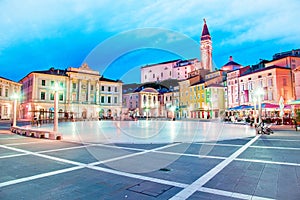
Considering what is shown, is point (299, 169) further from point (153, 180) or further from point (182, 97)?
point (182, 97)

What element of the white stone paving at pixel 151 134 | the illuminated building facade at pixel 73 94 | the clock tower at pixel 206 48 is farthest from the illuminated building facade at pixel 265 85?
the illuminated building facade at pixel 73 94

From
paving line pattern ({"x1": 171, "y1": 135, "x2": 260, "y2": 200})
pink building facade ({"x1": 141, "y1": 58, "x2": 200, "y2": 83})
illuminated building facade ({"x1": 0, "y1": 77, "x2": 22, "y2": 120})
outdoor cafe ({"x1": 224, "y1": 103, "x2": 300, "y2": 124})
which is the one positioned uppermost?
pink building facade ({"x1": 141, "y1": 58, "x2": 200, "y2": 83})

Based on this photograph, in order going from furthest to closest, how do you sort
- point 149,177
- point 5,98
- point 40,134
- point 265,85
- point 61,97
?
point 61,97, point 5,98, point 265,85, point 40,134, point 149,177

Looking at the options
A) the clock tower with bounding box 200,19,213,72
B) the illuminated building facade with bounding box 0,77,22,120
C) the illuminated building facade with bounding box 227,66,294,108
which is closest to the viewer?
the illuminated building facade with bounding box 227,66,294,108

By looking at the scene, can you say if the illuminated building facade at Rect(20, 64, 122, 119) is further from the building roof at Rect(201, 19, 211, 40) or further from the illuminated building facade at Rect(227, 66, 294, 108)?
the building roof at Rect(201, 19, 211, 40)

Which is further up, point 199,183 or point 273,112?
point 273,112

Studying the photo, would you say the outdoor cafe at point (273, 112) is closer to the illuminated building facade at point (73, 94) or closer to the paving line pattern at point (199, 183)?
the paving line pattern at point (199, 183)

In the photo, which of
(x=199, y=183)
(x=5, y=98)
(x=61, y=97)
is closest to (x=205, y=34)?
(x=61, y=97)

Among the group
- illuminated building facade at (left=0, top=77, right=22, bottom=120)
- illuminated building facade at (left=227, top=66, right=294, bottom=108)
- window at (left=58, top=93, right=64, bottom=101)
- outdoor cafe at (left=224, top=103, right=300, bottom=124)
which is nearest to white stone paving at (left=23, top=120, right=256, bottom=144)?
outdoor cafe at (left=224, top=103, right=300, bottom=124)

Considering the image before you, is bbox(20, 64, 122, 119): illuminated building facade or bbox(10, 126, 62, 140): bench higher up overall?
bbox(20, 64, 122, 119): illuminated building facade

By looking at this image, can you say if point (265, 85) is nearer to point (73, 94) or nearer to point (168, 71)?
point (73, 94)

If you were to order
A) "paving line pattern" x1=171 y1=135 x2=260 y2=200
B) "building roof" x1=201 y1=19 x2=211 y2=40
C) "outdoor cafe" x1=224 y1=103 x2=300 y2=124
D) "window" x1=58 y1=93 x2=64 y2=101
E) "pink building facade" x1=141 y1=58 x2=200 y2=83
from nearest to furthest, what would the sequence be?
"paving line pattern" x1=171 y1=135 x2=260 y2=200 < "outdoor cafe" x1=224 y1=103 x2=300 y2=124 < "window" x1=58 y1=93 x2=64 y2=101 < "building roof" x1=201 y1=19 x2=211 y2=40 < "pink building facade" x1=141 y1=58 x2=200 y2=83

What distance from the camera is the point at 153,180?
455cm

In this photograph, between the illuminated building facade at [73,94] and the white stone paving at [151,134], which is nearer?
the white stone paving at [151,134]
